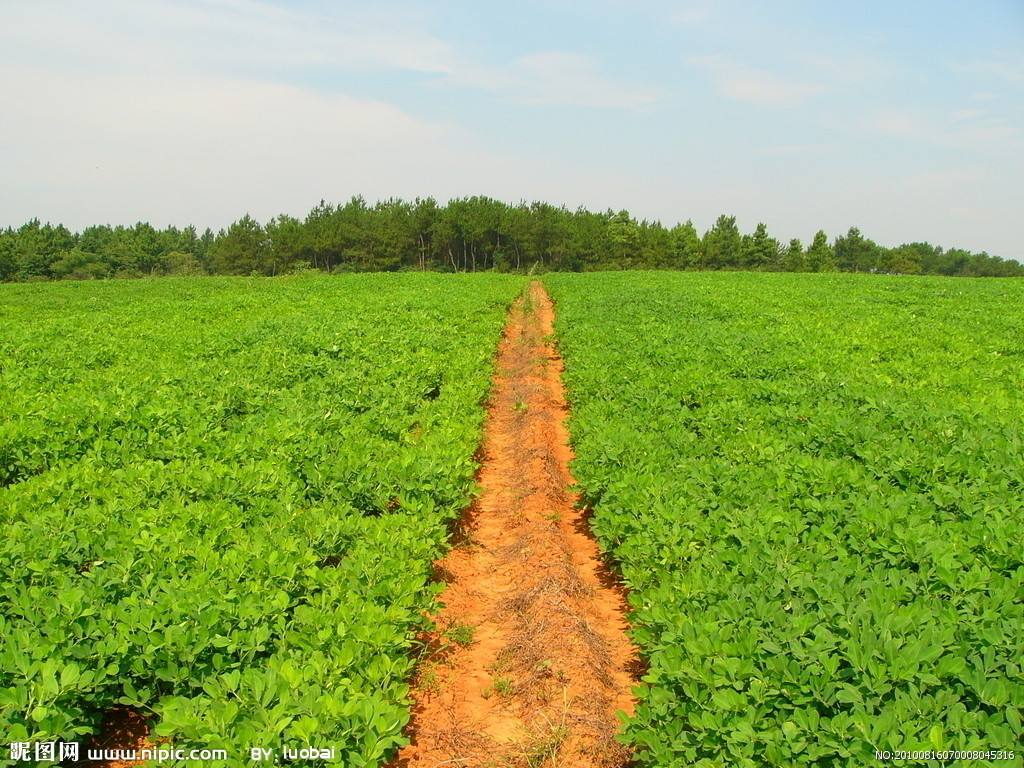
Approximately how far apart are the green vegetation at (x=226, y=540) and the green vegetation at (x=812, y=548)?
70.6 inches

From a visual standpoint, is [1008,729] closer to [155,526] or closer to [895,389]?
[155,526]

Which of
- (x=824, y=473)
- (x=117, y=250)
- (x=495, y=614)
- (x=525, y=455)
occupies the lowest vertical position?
(x=495, y=614)

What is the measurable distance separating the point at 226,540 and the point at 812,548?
4.63 metres

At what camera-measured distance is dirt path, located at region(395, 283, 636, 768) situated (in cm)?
403

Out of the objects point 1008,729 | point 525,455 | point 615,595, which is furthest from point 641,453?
point 1008,729

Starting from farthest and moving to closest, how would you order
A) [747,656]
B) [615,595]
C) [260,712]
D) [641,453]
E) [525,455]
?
[525,455], [641,453], [615,595], [747,656], [260,712]

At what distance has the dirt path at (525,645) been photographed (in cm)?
403

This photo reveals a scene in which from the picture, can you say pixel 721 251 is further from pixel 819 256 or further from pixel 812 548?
pixel 812 548

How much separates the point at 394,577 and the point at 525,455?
15.7 feet

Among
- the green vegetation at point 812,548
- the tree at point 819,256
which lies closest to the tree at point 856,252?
the tree at point 819,256

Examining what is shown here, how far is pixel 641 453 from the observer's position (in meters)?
7.27

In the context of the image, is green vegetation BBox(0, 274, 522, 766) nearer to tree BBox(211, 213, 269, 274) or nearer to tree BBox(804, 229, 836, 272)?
tree BBox(211, 213, 269, 274)

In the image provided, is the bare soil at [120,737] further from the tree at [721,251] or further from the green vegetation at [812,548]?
the tree at [721,251]

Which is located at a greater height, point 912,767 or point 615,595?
point 912,767
